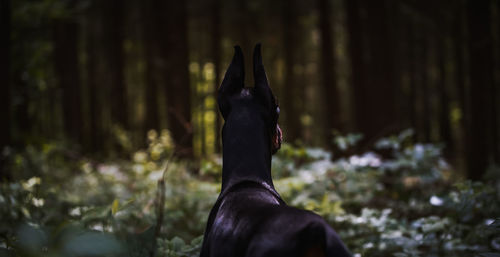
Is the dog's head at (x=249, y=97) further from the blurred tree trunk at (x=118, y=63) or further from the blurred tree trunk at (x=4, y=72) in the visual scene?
the blurred tree trunk at (x=118, y=63)

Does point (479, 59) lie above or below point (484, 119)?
above

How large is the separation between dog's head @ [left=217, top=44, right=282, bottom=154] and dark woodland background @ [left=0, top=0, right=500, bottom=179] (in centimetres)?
61

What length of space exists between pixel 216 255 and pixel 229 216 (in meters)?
0.20

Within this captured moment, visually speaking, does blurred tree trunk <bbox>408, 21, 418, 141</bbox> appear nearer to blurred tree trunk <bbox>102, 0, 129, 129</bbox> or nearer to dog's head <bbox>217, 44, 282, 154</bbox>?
blurred tree trunk <bbox>102, 0, 129, 129</bbox>

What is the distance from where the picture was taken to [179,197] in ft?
20.0

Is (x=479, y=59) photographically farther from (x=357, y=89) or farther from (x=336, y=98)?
(x=336, y=98)

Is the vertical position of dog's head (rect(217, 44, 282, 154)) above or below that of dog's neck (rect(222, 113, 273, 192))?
above

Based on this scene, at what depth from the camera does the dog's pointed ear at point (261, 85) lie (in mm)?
2592

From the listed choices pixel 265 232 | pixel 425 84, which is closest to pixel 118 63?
pixel 265 232

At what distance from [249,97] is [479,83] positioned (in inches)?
274

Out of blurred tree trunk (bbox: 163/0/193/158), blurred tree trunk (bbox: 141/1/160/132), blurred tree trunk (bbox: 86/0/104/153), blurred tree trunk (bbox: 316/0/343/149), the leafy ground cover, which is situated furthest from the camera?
blurred tree trunk (bbox: 86/0/104/153)

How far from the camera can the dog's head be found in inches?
102

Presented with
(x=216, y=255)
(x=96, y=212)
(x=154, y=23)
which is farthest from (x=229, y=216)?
(x=154, y=23)

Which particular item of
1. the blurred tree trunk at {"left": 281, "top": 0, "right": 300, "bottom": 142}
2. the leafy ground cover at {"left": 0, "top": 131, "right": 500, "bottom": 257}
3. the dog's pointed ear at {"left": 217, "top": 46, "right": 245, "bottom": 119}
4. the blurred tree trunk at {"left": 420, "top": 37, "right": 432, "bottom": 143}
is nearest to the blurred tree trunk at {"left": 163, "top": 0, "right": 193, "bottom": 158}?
the leafy ground cover at {"left": 0, "top": 131, "right": 500, "bottom": 257}
